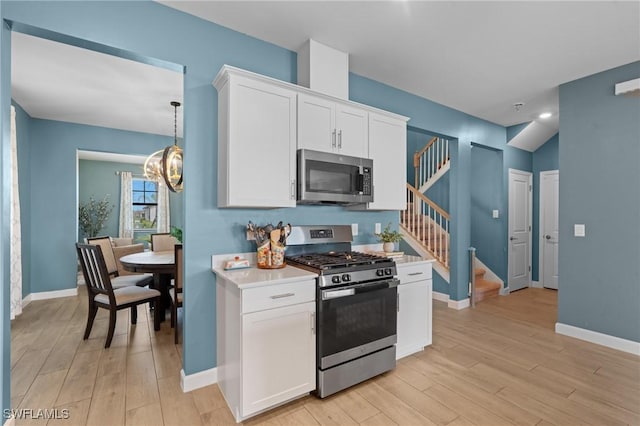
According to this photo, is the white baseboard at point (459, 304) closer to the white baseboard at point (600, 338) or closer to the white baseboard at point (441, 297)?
the white baseboard at point (441, 297)

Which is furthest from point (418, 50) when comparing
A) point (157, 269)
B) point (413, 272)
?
point (157, 269)

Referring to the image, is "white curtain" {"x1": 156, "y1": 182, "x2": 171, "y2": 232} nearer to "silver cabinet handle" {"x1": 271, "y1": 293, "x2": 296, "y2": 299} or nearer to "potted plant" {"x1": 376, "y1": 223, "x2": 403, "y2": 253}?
"potted plant" {"x1": 376, "y1": 223, "x2": 403, "y2": 253}

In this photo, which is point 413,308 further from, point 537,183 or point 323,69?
point 537,183

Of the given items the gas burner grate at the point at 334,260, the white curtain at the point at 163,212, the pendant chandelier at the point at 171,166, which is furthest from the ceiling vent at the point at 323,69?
the white curtain at the point at 163,212

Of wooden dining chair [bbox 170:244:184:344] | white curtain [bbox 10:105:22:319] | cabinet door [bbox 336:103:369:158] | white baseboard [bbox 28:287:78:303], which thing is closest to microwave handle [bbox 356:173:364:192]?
cabinet door [bbox 336:103:369:158]

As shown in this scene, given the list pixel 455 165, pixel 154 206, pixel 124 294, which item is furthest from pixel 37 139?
pixel 455 165

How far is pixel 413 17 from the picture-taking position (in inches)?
A: 91.7

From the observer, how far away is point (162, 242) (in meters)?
4.77

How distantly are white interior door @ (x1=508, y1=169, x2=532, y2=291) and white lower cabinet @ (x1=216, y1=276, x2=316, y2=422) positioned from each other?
15.0 feet

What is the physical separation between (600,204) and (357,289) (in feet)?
9.32

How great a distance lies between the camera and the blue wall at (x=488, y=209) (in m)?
5.18

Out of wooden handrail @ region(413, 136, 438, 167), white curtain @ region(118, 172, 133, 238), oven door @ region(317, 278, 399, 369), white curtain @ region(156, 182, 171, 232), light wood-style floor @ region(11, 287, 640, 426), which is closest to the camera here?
light wood-style floor @ region(11, 287, 640, 426)

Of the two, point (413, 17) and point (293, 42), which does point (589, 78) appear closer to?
point (413, 17)

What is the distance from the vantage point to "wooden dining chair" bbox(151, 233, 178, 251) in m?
4.71
